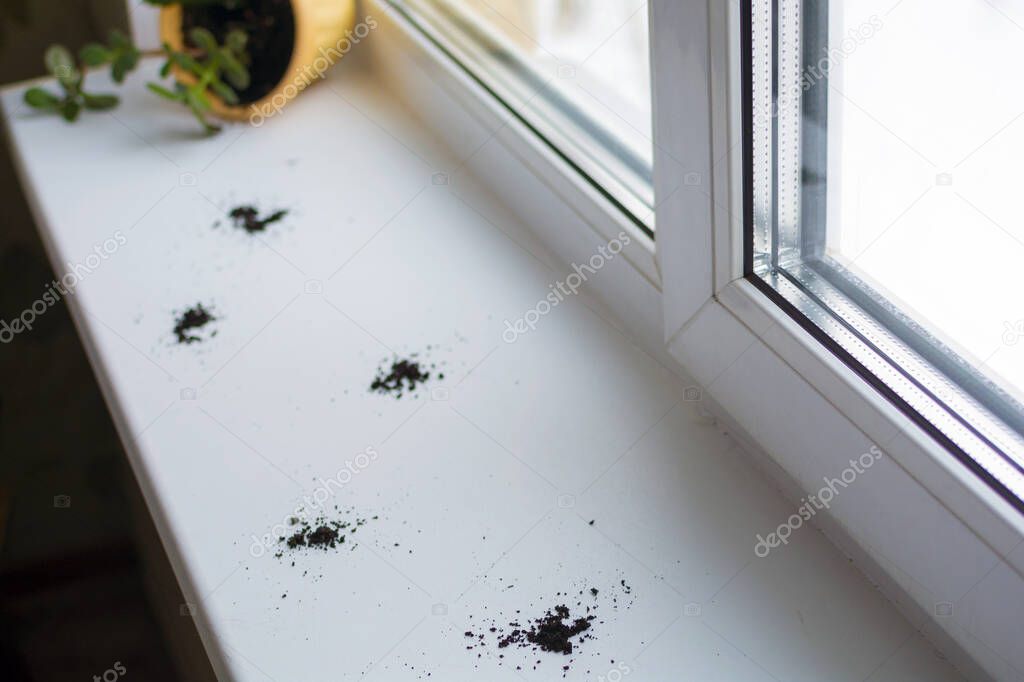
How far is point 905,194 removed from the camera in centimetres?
63

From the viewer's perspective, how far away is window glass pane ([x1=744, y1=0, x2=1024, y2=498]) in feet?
1.84

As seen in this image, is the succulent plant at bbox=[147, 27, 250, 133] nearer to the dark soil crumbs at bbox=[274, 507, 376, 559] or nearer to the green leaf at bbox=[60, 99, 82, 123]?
the green leaf at bbox=[60, 99, 82, 123]

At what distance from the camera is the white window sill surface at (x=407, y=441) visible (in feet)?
2.35

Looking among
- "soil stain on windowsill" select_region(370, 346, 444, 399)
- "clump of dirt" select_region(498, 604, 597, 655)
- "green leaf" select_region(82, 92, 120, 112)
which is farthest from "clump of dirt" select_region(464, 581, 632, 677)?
"green leaf" select_region(82, 92, 120, 112)

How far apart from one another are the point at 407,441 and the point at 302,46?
67 cm

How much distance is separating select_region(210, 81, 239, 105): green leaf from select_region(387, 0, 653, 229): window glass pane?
0.30 m

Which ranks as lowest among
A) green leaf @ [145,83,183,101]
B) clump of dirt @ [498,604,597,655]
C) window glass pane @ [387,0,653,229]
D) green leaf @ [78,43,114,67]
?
clump of dirt @ [498,604,597,655]

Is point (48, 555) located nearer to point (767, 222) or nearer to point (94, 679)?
point (94, 679)

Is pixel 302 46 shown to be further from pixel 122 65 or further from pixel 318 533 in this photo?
pixel 318 533

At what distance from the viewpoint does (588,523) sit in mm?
791

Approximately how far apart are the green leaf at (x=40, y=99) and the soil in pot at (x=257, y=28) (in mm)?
209

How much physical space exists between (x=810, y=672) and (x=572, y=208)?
1.63ft

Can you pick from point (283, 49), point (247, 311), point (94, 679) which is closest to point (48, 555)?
point (94, 679)

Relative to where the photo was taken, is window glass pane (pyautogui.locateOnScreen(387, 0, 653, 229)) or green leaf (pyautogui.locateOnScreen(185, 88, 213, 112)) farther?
green leaf (pyautogui.locateOnScreen(185, 88, 213, 112))
